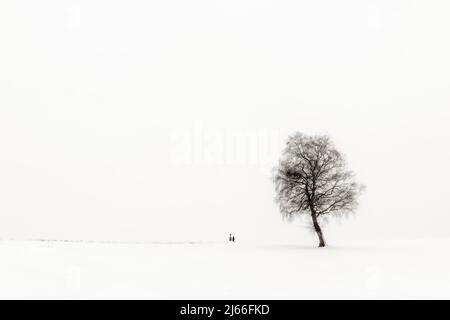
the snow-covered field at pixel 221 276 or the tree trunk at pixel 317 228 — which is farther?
the tree trunk at pixel 317 228

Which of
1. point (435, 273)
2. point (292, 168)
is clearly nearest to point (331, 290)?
point (435, 273)

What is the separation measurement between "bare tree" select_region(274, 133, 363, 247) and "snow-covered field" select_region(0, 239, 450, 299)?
10061 millimetres

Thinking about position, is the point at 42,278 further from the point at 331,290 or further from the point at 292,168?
the point at 292,168

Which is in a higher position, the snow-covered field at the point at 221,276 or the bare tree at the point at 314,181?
the bare tree at the point at 314,181

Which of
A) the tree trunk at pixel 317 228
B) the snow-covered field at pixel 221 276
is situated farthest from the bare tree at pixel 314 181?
the snow-covered field at pixel 221 276

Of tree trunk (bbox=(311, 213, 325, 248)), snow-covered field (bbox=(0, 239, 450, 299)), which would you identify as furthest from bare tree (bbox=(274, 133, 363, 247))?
snow-covered field (bbox=(0, 239, 450, 299))

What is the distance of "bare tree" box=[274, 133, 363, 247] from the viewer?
41.9 metres

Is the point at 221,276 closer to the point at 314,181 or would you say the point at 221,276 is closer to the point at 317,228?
the point at 314,181

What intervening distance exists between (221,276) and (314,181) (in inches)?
866

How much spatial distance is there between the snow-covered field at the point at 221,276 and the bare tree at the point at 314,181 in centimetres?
1006

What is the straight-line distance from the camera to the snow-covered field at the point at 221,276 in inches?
700

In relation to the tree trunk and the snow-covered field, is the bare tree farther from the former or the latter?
the snow-covered field

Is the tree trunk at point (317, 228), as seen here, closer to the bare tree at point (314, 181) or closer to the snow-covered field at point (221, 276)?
the bare tree at point (314, 181)
